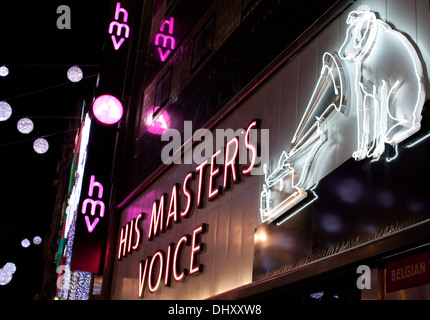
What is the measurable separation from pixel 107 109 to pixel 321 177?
11677mm

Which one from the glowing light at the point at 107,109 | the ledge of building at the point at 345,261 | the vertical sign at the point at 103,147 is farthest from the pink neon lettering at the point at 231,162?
the glowing light at the point at 107,109

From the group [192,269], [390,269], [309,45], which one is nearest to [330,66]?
[309,45]

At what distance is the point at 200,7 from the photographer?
18.1 meters

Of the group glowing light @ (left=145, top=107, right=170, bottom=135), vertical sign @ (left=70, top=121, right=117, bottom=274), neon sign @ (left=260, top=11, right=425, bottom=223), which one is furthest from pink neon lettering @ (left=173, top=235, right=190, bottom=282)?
vertical sign @ (left=70, top=121, right=117, bottom=274)

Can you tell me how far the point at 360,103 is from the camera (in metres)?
8.47

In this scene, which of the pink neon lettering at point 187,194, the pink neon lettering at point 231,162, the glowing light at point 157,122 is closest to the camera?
the pink neon lettering at point 231,162

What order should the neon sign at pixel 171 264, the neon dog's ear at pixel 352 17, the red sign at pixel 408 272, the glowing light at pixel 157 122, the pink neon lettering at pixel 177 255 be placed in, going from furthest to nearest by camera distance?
1. the glowing light at pixel 157 122
2. the pink neon lettering at pixel 177 255
3. the neon sign at pixel 171 264
4. the neon dog's ear at pixel 352 17
5. the red sign at pixel 408 272

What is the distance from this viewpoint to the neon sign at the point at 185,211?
1280cm

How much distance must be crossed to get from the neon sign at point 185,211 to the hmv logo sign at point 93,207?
1.45 m

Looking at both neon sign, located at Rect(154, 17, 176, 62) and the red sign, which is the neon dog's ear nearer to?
the red sign

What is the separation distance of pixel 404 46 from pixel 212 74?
8180 millimetres

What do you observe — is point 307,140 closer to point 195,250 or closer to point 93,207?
point 195,250

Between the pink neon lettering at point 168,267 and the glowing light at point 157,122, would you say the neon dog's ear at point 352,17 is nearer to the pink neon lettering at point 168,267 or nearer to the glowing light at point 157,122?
the pink neon lettering at point 168,267

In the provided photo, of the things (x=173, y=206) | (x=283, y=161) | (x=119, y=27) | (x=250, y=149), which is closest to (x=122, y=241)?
(x=173, y=206)
